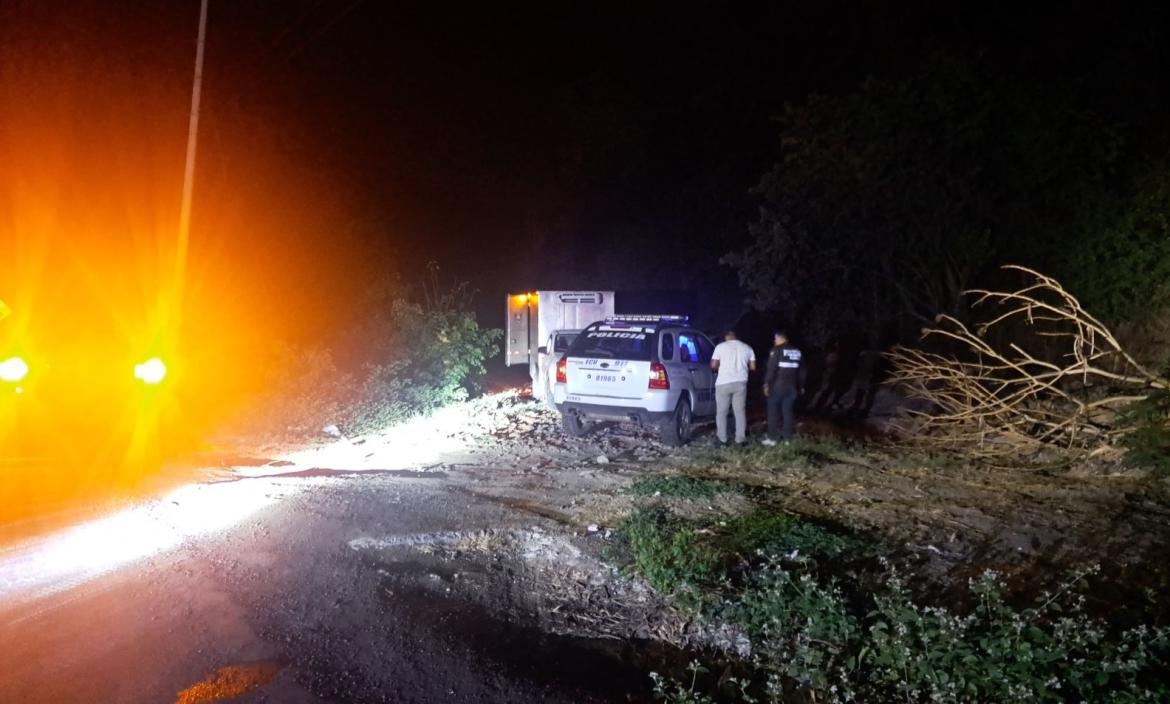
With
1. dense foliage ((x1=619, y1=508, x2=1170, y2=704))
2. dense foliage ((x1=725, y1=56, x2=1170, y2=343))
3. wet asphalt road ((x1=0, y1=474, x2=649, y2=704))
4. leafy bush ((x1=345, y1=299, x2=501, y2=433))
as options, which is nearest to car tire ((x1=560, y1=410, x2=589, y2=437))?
leafy bush ((x1=345, y1=299, x2=501, y2=433))

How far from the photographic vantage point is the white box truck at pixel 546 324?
1479cm

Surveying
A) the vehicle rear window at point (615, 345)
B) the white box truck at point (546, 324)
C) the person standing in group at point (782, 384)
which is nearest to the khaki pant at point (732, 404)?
the person standing in group at point (782, 384)

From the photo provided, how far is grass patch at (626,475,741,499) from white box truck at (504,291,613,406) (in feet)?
14.1

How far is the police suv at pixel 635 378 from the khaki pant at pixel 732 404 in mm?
522

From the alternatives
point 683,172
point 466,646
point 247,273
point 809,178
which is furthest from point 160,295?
point 683,172

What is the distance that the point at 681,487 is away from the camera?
8.40m

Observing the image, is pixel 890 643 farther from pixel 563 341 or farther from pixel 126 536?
pixel 563 341

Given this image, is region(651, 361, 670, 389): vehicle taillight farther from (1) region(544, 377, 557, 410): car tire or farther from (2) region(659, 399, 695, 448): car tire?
(1) region(544, 377, 557, 410): car tire

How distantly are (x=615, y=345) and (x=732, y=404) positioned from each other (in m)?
1.84

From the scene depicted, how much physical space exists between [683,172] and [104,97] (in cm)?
2216

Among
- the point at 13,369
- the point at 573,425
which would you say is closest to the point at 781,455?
the point at 573,425

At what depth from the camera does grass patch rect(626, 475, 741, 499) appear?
824 cm

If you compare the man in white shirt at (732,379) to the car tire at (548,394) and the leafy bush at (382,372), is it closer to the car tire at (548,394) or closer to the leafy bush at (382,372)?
the car tire at (548,394)

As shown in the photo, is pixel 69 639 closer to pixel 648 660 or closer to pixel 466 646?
pixel 466 646
